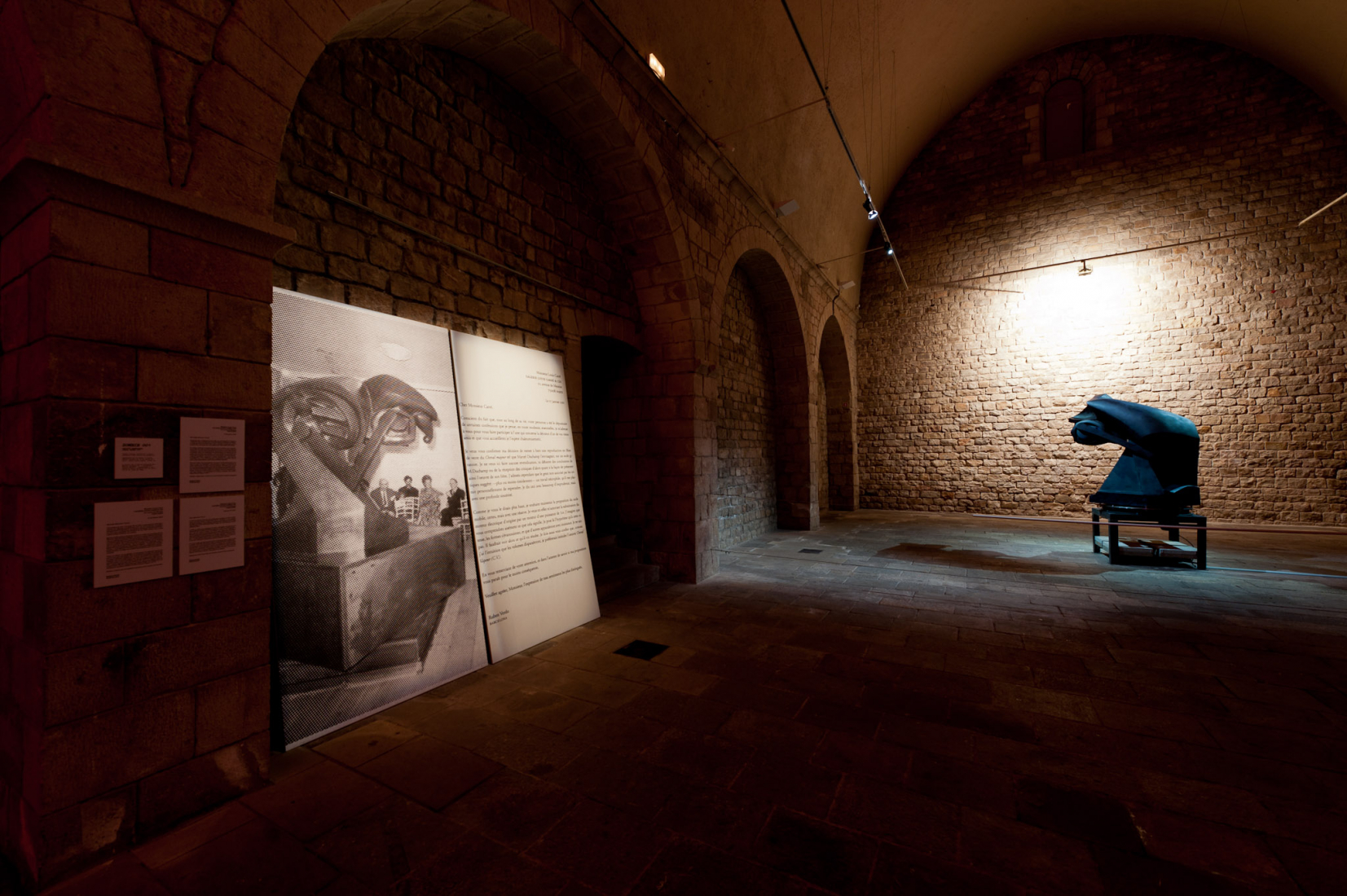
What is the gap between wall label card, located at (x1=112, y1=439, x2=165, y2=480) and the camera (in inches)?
61.6

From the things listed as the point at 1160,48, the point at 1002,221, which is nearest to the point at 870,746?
the point at 1002,221

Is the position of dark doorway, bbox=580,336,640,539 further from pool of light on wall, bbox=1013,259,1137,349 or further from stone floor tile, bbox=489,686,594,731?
pool of light on wall, bbox=1013,259,1137,349

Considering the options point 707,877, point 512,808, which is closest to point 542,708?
point 512,808

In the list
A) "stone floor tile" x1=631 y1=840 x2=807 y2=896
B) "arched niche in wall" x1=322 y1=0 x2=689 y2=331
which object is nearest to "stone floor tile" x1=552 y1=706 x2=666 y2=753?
"stone floor tile" x1=631 y1=840 x2=807 y2=896

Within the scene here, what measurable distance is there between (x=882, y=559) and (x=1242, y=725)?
3.52 metres

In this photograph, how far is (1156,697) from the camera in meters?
2.40

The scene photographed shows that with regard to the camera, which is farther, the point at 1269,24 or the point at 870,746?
the point at 1269,24

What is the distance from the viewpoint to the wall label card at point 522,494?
9.98 ft

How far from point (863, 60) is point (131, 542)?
875 cm

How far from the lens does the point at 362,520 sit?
7.97ft

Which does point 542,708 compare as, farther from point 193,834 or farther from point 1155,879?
point 1155,879

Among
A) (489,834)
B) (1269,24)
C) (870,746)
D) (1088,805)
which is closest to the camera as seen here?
(489,834)

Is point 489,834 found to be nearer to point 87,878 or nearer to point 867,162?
point 87,878

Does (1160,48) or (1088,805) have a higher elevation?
(1160,48)
